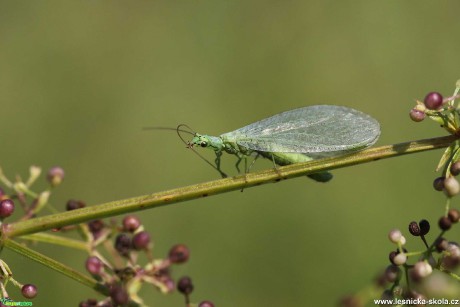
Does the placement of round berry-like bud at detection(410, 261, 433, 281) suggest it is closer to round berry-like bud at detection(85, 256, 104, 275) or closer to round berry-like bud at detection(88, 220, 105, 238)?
round berry-like bud at detection(85, 256, 104, 275)

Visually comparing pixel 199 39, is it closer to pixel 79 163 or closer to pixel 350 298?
pixel 79 163

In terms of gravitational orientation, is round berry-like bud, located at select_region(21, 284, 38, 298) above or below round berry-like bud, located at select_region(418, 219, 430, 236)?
above

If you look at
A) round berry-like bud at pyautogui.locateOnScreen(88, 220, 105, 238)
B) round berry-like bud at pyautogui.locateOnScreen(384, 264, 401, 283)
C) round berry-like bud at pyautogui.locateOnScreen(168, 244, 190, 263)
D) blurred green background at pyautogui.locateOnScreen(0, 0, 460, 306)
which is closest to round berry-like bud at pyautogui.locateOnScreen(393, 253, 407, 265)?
round berry-like bud at pyautogui.locateOnScreen(384, 264, 401, 283)

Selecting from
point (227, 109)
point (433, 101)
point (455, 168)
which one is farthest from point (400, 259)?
point (227, 109)

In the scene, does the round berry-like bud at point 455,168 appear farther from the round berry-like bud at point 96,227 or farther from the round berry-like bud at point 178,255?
the round berry-like bud at point 96,227

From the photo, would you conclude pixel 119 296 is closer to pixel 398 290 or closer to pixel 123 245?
pixel 123 245

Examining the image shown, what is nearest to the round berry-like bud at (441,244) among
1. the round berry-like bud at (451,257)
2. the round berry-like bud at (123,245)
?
the round berry-like bud at (451,257)

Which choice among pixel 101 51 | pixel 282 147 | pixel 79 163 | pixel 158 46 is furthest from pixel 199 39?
pixel 282 147
